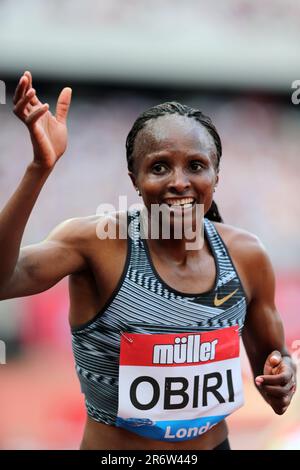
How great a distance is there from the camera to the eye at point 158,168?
2525mm

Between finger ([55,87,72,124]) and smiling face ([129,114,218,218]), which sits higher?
finger ([55,87,72,124])

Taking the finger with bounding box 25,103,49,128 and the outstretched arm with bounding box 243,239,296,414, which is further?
the outstretched arm with bounding box 243,239,296,414

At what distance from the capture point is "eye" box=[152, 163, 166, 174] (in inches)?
99.4

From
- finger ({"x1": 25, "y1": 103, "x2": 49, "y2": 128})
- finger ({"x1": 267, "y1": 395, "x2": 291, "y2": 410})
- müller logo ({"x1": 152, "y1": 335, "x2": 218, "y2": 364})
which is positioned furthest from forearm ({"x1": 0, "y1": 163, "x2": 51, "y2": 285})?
finger ({"x1": 267, "y1": 395, "x2": 291, "y2": 410})

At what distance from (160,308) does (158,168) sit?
53cm

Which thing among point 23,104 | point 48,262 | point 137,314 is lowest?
point 137,314

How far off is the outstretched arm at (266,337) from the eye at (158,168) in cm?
59

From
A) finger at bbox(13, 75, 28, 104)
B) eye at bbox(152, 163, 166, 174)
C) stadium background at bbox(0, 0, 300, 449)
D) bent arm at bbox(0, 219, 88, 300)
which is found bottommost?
bent arm at bbox(0, 219, 88, 300)

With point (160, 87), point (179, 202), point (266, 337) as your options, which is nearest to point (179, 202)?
point (179, 202)

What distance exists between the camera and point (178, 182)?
2459 millimetres

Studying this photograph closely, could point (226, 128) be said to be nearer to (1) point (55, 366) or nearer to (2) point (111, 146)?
(2) point (111, 146)

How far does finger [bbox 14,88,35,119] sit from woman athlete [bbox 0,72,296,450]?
53cm

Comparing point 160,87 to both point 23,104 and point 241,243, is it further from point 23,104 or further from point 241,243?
point 23,104

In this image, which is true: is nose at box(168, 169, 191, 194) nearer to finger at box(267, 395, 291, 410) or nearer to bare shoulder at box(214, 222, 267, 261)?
bare shoulder at box(214, 222, 267, 261)
